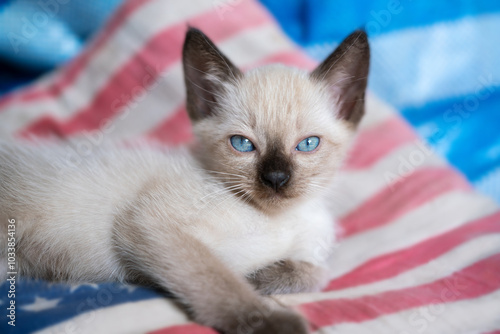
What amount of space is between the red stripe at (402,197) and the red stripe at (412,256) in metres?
0.19

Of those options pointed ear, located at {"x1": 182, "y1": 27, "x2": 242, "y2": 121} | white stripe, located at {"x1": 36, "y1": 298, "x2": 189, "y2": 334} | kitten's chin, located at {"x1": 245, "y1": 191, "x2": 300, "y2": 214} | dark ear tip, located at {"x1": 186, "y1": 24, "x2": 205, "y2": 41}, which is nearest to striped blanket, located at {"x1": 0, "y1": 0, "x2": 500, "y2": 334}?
white stripe, located at {"x1": 36, "y1": 298, "x2": 189, "y2": 334}

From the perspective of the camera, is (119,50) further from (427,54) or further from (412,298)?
(412,298)

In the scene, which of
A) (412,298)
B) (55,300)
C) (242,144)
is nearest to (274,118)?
(242,144)

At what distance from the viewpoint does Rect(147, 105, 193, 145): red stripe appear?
2402 millimetres

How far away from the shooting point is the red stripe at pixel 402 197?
1989 millimetres

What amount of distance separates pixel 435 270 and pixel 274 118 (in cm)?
81

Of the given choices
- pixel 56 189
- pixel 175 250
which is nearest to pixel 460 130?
pixel 175 250

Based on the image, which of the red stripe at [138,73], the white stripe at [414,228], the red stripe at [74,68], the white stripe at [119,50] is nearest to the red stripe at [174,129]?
the red stripe at [138,73]

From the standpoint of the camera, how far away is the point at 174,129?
2.43m

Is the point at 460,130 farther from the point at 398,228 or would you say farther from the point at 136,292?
the point at 136,292

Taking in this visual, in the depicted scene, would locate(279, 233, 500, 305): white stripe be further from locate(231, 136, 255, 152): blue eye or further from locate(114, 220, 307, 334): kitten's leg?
locate(231, 136, 255, 152): blue eye

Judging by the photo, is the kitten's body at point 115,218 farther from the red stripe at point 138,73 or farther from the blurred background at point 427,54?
the blurred background at point 427,54

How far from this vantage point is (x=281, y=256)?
1.53 m

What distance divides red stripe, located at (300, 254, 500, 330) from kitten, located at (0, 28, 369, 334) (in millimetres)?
128
